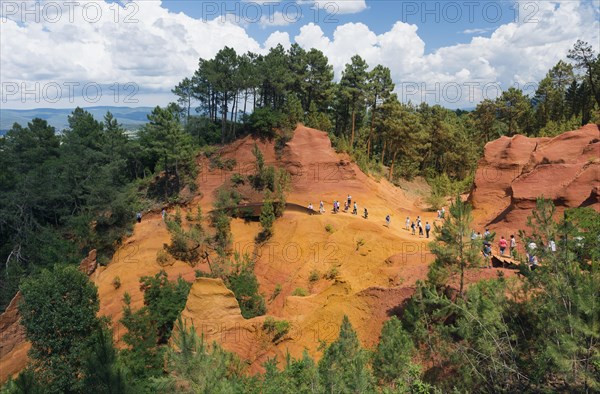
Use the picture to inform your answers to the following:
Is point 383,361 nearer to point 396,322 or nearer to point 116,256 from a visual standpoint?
point 396,322

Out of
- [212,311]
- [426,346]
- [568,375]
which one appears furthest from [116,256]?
[568,375]

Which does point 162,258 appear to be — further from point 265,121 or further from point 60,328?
point 265,121

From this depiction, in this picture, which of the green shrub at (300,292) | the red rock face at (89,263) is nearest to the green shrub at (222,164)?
the red rock face at (89,263)

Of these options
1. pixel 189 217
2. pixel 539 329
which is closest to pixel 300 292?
pixel 189 217

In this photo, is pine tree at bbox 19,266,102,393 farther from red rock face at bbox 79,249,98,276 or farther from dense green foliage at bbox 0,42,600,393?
red rock face at bbox 79,249,98,276

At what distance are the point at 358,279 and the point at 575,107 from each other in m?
46.4

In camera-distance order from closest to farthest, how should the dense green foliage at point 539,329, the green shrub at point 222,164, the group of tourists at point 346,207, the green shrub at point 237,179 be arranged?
the dense green foliage at point 539,329, the group of tourists at point 346,207, the green shrub at point 237,179, the green shrub at point 222,164

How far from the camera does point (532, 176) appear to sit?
30062 millimetres

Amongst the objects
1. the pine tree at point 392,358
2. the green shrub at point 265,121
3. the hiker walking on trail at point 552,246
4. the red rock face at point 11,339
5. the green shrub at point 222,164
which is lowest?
the red rock face at point 11,339

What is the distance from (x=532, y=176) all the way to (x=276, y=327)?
23.6m

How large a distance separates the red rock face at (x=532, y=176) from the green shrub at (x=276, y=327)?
1823 cm

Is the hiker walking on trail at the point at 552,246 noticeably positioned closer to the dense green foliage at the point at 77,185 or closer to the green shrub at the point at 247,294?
the green shrub at the point at 247,294

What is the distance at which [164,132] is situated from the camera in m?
39.5

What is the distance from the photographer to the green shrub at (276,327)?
2081 centimetres
